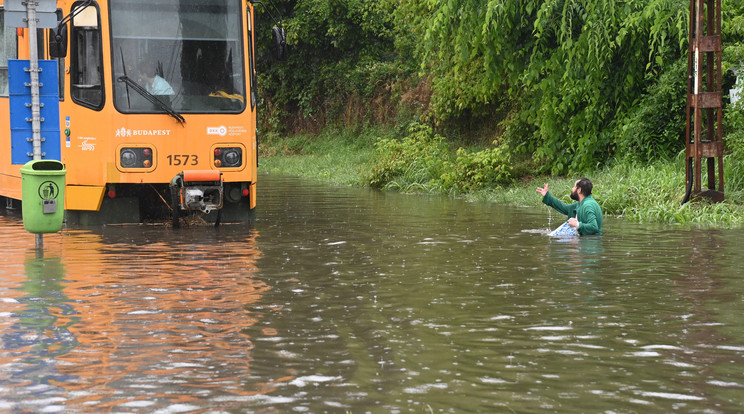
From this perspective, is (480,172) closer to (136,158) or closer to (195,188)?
(195,188)

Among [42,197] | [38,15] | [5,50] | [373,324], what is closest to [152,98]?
[38,15]

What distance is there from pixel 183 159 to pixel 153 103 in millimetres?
864

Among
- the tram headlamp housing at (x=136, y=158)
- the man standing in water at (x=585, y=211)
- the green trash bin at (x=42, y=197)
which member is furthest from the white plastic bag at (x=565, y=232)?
the green trash bin at (x=42, y=197)

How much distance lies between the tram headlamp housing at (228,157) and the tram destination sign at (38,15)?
3177 mm

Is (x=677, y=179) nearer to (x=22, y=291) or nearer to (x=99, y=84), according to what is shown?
(x=99, y=84)

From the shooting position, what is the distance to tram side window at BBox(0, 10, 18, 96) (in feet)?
56.2

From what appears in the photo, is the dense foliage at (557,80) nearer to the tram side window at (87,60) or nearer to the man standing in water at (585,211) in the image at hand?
the man standing in water at (585,211)

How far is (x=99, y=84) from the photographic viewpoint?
1528 cm

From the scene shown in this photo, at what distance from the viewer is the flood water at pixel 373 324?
610cm

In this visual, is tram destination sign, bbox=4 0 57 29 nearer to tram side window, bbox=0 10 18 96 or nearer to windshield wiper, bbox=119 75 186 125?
windshield wiper, bbox=119 75 186 125

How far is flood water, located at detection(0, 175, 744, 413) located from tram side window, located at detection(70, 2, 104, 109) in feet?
6.46

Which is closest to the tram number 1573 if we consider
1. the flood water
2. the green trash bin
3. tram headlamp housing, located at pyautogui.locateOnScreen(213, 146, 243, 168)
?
tram headlamp housing, located at pyautogui.locateOnScreen(213, 146, 243, 168)

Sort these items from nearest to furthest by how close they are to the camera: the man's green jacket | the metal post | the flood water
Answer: the flood water
the metal post
the man's green jacket

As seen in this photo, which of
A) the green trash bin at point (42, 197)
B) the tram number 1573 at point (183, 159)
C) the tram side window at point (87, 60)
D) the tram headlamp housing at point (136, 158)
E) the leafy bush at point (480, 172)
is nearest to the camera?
the green trash bin at point (42, 197)
